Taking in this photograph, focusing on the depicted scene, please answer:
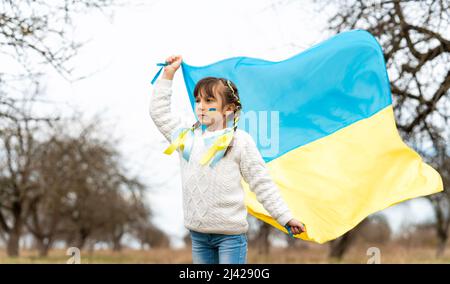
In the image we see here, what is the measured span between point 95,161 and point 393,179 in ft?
55.8

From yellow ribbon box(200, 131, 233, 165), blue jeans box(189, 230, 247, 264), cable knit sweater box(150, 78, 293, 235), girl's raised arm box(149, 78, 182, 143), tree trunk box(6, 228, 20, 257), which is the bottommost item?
tree trunk box(6, 228, 20, 257)

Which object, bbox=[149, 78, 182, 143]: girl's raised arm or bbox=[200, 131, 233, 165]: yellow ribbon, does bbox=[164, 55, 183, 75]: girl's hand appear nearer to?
bbox=[149, 78, 182, 143]: girl's raised arm

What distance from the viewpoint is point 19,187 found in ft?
72.5

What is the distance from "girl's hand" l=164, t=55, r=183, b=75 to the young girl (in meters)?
0.37

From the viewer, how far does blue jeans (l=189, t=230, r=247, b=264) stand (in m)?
3.76

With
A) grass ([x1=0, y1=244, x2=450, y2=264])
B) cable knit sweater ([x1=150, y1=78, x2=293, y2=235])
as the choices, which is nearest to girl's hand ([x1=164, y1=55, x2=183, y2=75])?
cable knit sweater ([x1=150, y1=78, x2=293, y2=235])

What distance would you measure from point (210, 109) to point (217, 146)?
0.26 metres

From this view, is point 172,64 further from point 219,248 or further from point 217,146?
point 219,248

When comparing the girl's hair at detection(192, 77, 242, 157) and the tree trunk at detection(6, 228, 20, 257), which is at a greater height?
the girl's hair at detection(192, 77, 242, 157)

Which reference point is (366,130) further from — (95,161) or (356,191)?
(95,161)

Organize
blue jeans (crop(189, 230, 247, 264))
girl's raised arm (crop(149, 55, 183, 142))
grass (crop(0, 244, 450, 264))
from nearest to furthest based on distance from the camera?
blue jeans (crop(189, 230, 247, 264))
girl's raised arm (crop(149, 55, 183, 142))
grass (crop(0, 244, 450, 264))
